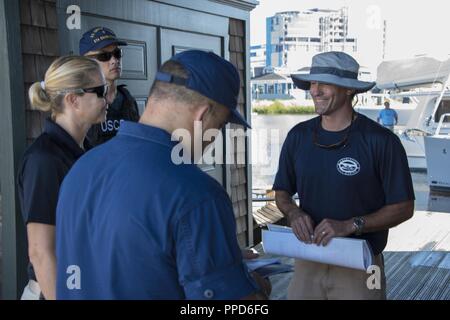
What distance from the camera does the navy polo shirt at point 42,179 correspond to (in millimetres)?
1824

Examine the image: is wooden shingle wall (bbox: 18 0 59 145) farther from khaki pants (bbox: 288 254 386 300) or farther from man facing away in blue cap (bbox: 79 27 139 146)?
khaki pants (bbox: 288 254 386 300)

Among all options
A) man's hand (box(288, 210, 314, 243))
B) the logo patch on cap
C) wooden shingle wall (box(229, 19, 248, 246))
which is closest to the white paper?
man's hand (box(288, 210, 314, 243))

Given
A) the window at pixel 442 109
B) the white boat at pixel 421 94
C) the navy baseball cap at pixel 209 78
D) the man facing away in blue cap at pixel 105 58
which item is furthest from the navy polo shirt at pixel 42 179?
the window at pixel 442 109

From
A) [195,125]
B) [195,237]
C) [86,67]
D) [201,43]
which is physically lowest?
[195,237]

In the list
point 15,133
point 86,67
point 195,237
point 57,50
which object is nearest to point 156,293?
point 195,237

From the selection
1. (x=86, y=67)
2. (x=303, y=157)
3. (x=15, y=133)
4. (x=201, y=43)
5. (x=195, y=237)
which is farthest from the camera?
(x=201, y=43)

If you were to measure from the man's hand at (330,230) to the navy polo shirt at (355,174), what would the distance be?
0.12 metres

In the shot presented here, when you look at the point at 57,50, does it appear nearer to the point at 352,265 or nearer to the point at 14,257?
the point at 14,257

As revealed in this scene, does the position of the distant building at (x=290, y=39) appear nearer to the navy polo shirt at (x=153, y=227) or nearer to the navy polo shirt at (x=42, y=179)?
the navy polo shirt at (x=42, y=179)

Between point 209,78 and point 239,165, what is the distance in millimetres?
4337

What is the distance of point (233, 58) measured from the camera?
5402mm

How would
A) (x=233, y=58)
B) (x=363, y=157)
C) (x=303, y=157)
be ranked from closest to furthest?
1. (x=363, y=157)
2. (x=303, y=157)
3. (x=233, y=58)

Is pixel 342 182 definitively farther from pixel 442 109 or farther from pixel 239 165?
pixel 442 109
